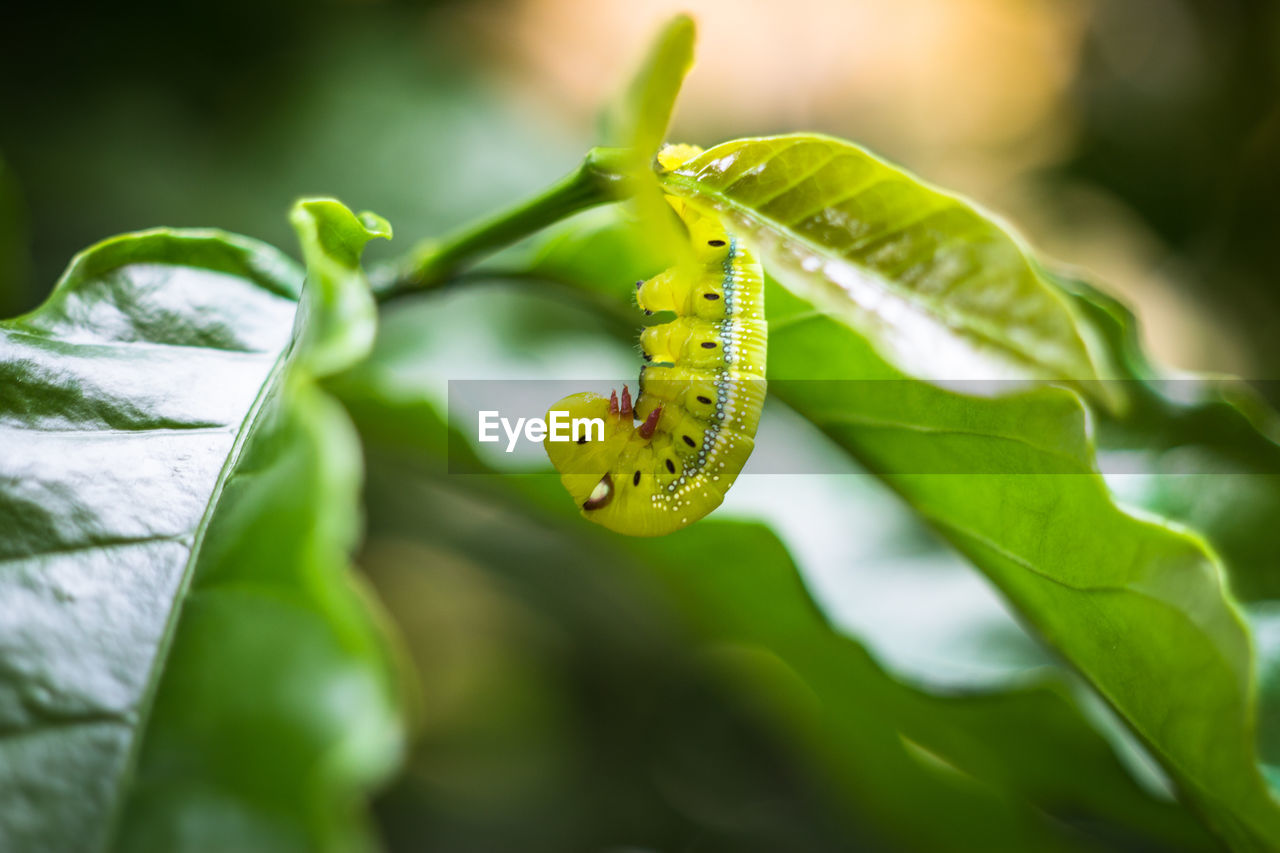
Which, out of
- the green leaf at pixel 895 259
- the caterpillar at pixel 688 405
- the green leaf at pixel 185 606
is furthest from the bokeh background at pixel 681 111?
the green leaf at pixel 185 606

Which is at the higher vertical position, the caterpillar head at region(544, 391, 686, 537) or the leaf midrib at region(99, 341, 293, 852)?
the leaf midrib at region(99, 341, 293, 852)

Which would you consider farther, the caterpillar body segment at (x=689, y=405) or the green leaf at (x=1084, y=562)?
the caterpillar body segment at (x=689, y=405)

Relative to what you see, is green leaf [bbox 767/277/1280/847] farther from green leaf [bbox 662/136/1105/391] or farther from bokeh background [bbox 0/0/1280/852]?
bokeh background [bbox 0/0/1280/852]

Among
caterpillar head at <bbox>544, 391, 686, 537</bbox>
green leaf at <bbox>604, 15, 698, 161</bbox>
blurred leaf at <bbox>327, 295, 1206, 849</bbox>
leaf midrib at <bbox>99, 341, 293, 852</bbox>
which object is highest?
green leaf at <bbox>604, 15, 698, 161</bbox>

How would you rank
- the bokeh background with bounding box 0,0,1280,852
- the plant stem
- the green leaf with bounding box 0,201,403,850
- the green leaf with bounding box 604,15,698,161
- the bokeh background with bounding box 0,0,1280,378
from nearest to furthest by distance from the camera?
the green leaf with bounding box 0,201,403,850
the green leaf with bounding box 604,15,698,161
the plant stem
the bokeh background with bounding box 0,0,1280,852
the bokeh background with bounding box 0,0,1280,378

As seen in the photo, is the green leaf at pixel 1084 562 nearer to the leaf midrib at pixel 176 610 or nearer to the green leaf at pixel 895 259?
the green leaf at pixel 895 259

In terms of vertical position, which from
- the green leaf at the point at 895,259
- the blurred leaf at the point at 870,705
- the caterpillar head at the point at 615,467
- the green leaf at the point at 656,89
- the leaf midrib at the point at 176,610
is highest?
the green leaf at the point at 656,89

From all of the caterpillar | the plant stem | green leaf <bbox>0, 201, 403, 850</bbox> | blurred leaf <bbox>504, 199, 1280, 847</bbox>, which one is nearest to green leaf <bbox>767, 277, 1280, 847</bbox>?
blurred leaf <bbox>504, 199, 1280, 847</bbox>
